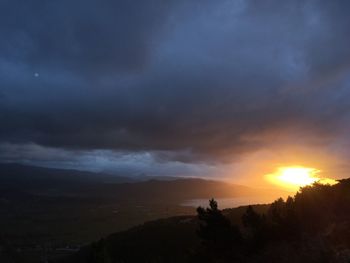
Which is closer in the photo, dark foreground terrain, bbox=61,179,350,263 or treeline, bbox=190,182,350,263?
dark foreground terrain, bbox=61,179,350,263

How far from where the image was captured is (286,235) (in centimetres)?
3853

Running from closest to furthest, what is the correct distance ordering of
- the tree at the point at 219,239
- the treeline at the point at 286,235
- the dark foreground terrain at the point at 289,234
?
the dark foreground terrain at the point at 289,234
the treeline at the point at 286,235
the tree at the point at 219,239

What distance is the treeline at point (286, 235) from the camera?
1284 inches

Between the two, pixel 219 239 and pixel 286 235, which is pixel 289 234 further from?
pixel 219 239

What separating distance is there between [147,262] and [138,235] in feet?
77.8

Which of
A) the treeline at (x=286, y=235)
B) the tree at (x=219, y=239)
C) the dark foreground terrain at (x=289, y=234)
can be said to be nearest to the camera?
the dark foreground terrain at (x=289, y=234)

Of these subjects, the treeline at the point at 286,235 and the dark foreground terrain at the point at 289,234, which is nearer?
the dark foreground terrain at the point at 289,234

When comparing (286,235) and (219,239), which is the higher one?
(286,235)

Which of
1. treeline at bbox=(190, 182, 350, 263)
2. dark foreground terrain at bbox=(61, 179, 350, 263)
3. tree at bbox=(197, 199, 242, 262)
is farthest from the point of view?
tree at bbox=(197, 199, 242, 262)

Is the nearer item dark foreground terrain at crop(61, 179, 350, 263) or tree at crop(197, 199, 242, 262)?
dark foreground terrain at crop(61, 179, 350, 263)

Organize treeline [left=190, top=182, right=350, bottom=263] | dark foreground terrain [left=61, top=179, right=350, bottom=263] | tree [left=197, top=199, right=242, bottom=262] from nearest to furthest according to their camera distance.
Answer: dark foreground terrain [left=61, top=179, right=350, bottom=263], treeline [left=190, top=182, right=350, bottom=263], tree [left=197, top=199, right=242, bottom=262]

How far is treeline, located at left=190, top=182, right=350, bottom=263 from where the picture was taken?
32.6 m

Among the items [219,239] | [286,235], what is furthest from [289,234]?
[219,239]

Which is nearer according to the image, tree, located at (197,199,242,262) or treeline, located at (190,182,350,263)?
treeline, located at (190,182,350,263)
